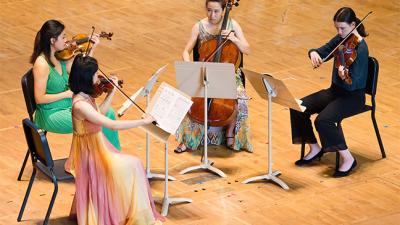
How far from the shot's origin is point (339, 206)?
6.45 metres

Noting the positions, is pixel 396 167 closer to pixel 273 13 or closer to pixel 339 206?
pixel 339 206

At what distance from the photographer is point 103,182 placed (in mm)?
5891

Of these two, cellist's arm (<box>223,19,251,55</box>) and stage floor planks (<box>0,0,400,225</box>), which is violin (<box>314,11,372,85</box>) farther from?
stage floor planks (<box>0,0,400,225</box>)

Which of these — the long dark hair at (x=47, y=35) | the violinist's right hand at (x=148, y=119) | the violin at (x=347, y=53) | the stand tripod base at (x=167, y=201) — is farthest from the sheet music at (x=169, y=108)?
the violin at (x=347, y=53)

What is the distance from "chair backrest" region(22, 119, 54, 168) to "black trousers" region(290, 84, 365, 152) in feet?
6.36

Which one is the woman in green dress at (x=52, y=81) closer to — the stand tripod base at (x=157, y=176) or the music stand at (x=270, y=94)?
the stand tripod base at (x=157, y=176)

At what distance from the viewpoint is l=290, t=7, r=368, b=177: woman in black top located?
22.4 feet


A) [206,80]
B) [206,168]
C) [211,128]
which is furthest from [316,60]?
[206,168]

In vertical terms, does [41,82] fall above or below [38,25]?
above

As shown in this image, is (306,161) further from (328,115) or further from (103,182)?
(103,182)

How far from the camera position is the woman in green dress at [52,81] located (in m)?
6.62

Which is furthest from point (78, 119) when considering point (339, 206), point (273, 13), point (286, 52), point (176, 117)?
point (273, 13)

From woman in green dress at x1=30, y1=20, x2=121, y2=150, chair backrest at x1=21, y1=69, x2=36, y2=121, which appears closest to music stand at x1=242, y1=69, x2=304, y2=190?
woman in green dress at x1=30, y1=20, x2=121, y2=150

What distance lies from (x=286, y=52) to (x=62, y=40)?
3.41 metres
